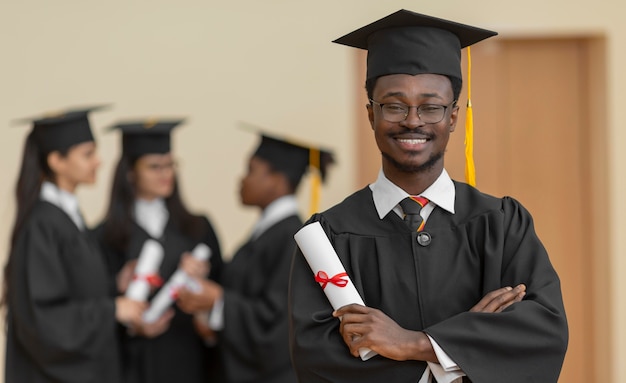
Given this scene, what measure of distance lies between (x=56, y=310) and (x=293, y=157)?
157 centimetres

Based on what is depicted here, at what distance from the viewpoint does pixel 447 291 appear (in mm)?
2701

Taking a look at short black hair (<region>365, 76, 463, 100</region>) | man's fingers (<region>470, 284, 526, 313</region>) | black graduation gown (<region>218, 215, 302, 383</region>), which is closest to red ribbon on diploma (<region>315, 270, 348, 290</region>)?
man's fingers (<region>470, 284, 526, 313</region>)

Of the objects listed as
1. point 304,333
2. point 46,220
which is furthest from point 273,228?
point 304,333

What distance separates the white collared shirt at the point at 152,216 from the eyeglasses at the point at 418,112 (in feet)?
10.3

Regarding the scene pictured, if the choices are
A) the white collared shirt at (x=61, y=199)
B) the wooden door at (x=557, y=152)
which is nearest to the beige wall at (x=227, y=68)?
the wooden door at (x=557, y=152)

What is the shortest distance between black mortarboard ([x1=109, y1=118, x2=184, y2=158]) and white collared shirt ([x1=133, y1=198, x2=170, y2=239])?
29 cm

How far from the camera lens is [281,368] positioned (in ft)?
17.6

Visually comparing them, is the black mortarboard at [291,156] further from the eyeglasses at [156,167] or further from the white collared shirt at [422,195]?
the white collared shirt at [422,195]

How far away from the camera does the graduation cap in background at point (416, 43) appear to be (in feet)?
8.88

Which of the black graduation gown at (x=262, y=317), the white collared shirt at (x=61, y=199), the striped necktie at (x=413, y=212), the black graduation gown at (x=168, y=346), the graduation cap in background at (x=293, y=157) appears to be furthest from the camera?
the graduation cap in background at (x=293, y=157)

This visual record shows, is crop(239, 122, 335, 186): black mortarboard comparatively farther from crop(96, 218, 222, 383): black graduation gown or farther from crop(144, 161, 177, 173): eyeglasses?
crop(96, 218, 222, 383): black graduation gown

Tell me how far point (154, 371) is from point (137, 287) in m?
0.57

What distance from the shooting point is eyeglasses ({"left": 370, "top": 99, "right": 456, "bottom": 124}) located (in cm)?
266

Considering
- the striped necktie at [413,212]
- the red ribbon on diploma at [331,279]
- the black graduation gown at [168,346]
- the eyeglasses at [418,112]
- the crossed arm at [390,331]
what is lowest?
the black graduation gown at [168,346]
